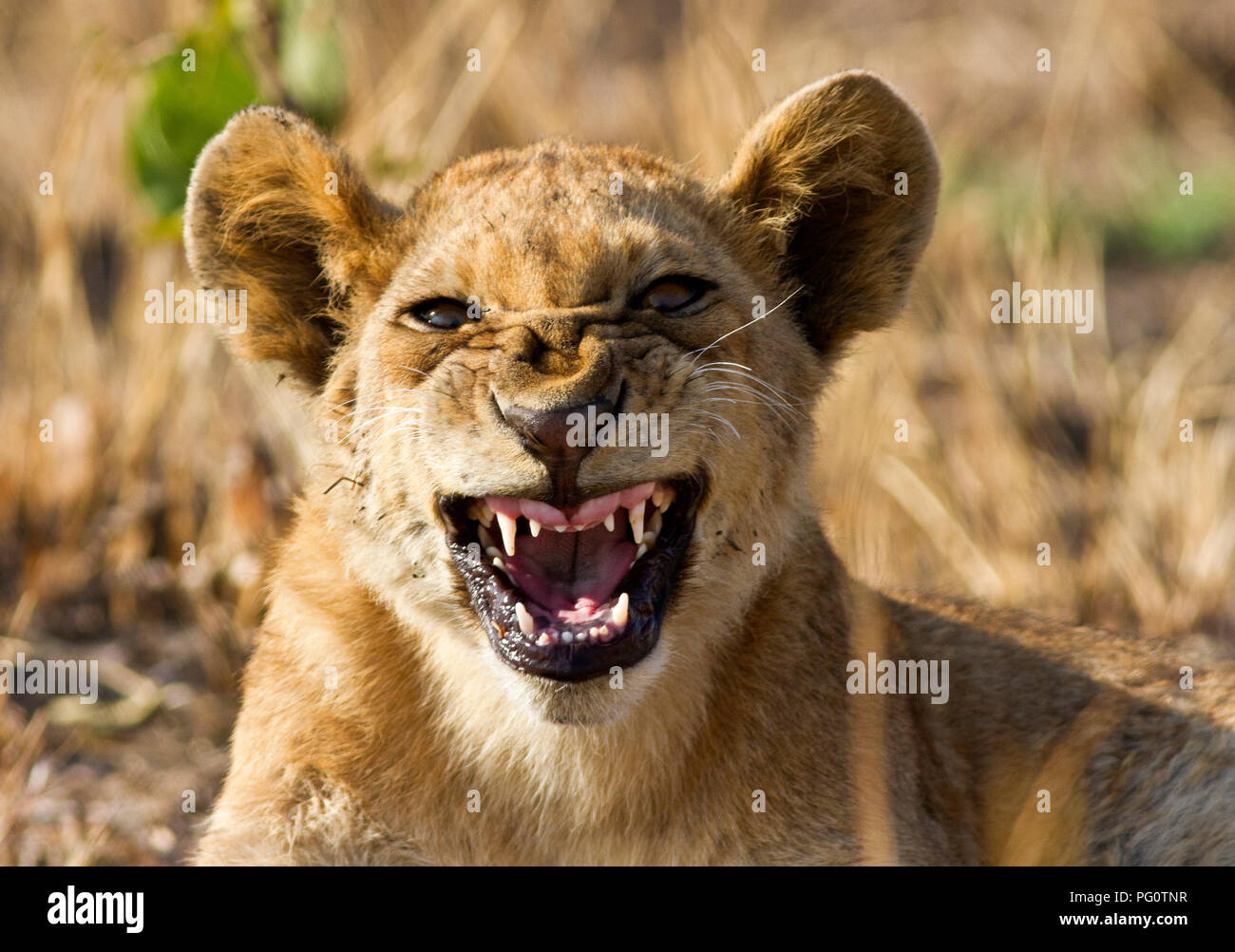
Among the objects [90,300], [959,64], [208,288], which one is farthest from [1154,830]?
[959,64]

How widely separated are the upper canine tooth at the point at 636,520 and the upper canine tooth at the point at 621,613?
181mm

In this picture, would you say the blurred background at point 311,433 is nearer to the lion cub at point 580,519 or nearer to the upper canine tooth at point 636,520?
the lion cub at point 580,519

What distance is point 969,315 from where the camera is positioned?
9305 mm

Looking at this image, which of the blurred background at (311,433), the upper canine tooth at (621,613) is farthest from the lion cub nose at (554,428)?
the blurred background at (311,433)

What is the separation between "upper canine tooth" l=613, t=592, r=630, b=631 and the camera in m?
3.89

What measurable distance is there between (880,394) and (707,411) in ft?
15.3

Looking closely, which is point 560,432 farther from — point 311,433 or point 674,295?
point 311,433

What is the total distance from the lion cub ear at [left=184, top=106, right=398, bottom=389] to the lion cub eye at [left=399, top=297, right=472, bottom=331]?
25 centimetres

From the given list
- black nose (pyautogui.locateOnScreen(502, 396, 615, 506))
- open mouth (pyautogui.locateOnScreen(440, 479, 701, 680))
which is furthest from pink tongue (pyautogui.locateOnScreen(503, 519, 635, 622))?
black nose (pyautogui.locateOnScreen(502, 396, 615, 506))

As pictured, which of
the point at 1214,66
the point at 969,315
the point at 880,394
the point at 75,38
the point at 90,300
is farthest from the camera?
the point at 75,38

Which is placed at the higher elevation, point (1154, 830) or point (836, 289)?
point (836, 289)

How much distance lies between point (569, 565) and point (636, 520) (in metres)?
0.23

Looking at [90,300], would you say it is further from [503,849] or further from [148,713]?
[503,849]

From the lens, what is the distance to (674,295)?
4320mm
